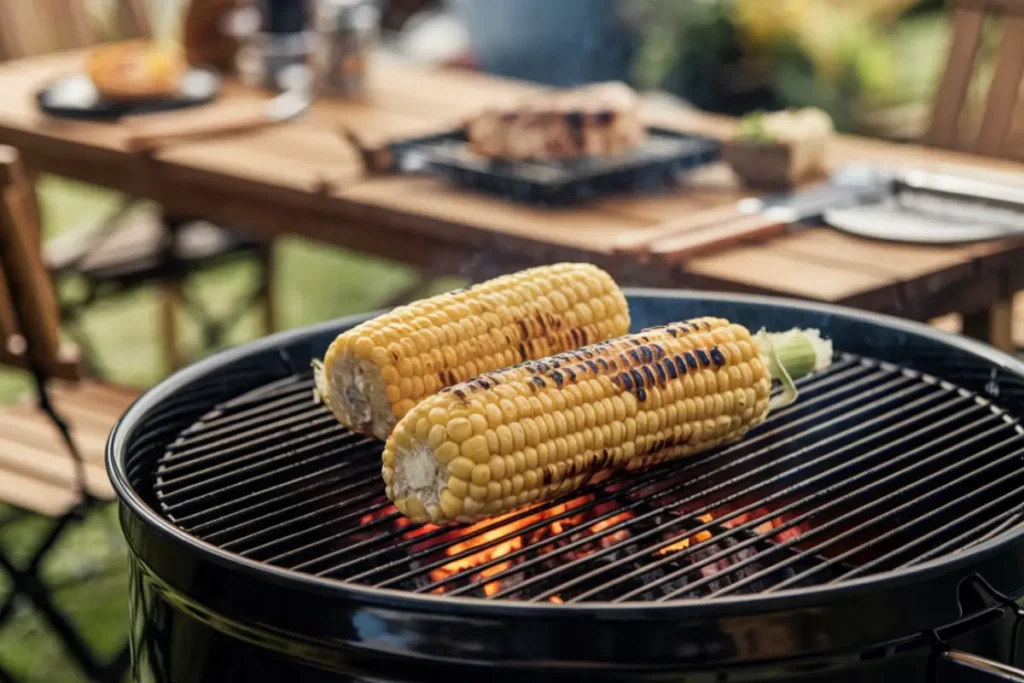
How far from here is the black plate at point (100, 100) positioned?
416cm

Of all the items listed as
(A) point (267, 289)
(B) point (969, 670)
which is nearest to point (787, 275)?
(B) point (969, 670)

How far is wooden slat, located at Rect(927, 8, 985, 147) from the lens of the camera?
4262mm

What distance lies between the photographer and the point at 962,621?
1.60 metres

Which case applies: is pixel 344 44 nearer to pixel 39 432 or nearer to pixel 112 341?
pixel 39 432

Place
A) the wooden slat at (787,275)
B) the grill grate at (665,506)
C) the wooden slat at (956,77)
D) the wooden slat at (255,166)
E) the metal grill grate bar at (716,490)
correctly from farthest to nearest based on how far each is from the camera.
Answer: the wooden slat at (956,77), the wooden slat at (255,166), the wooden slat at (787,275), the grill grate at (665,506), the metal grill grate bar at (716,490)

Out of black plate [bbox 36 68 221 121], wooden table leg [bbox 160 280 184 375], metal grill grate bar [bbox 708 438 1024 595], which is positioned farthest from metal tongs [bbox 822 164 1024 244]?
wooden table leg [bbox 160 280 184 375]

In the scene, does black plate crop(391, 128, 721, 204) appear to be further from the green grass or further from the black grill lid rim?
the black grill lid rim

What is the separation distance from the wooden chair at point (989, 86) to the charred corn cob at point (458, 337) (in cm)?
249

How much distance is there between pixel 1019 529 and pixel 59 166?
10.7ft

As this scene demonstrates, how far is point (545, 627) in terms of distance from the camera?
1.47m

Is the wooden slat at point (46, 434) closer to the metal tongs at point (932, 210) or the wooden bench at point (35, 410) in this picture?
the wooden bench at point (35, 410)

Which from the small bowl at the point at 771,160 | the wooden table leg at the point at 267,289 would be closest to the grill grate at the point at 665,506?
the small bowl at the point at 771,160

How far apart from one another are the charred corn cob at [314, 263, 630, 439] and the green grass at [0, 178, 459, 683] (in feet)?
5.08

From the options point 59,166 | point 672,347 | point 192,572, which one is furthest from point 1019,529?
point 59,166
